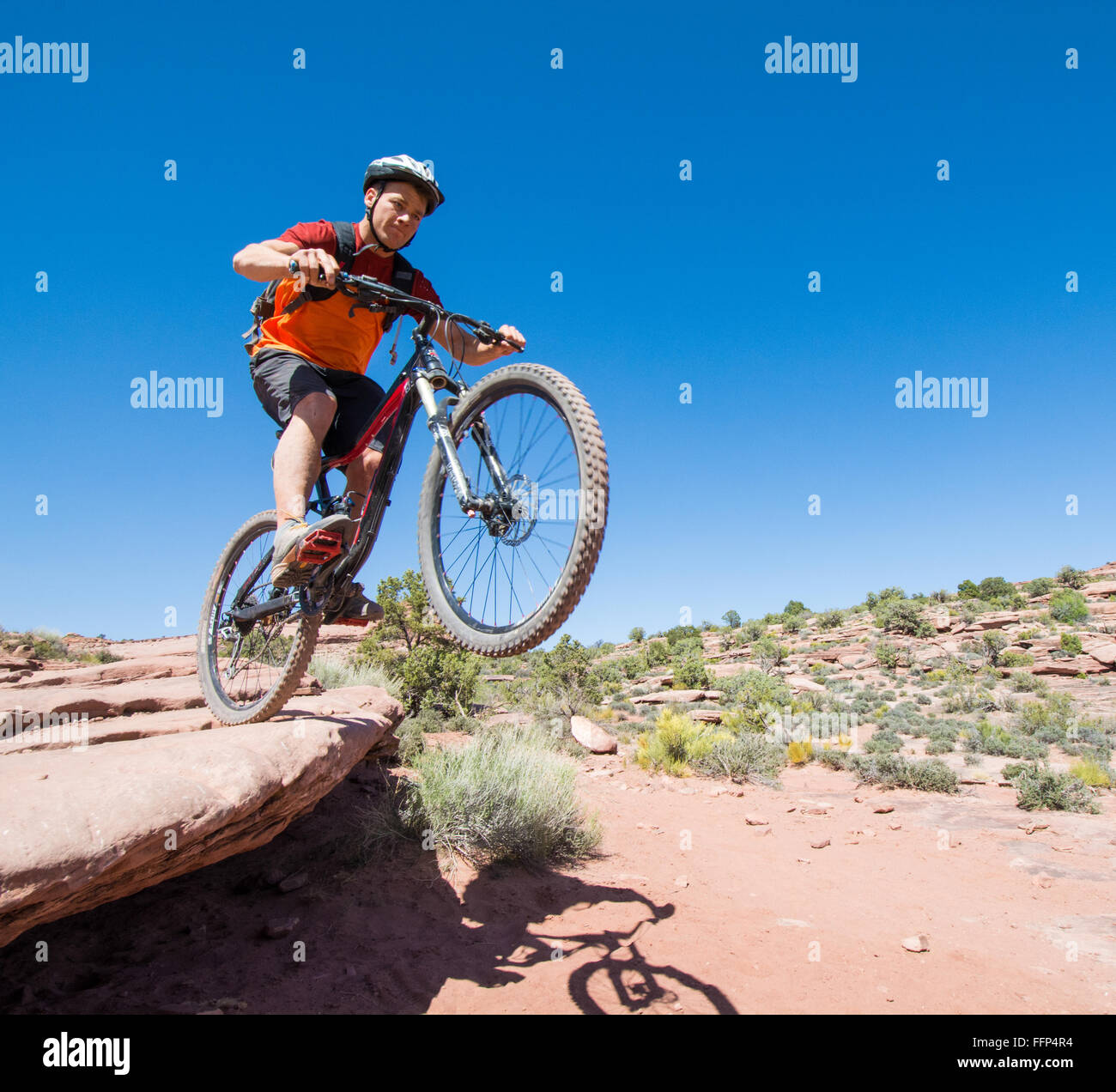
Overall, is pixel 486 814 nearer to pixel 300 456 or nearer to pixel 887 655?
pixel 300 456

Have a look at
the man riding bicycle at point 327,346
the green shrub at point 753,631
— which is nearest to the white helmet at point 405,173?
the man riding bicycle at point 327,346

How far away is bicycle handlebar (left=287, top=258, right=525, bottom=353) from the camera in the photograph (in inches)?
136

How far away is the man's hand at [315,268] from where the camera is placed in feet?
10.6

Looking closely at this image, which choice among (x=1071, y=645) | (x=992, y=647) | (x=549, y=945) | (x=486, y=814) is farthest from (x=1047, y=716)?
(x=549, y=945)

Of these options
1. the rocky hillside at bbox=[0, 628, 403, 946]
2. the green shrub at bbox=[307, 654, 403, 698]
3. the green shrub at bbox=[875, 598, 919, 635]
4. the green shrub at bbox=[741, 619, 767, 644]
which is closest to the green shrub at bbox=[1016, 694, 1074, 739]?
the green shrub at bbox=[875, 598, 919, 635]

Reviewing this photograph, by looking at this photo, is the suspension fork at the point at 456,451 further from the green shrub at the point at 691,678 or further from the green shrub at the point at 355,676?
the green shrub at the point at 691,678

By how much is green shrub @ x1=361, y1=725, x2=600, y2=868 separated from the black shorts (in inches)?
139

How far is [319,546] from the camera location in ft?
11.2

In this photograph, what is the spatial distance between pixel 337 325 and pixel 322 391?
0.52 m

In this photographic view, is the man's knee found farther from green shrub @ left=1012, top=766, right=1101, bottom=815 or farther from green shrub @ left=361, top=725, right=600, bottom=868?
green shrub @ left=1012, top=766, right=1101, bottom=815

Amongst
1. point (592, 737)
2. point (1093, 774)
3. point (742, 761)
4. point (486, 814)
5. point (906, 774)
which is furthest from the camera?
point (592, 737)

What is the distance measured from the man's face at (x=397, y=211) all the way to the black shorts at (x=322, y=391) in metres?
0.90
